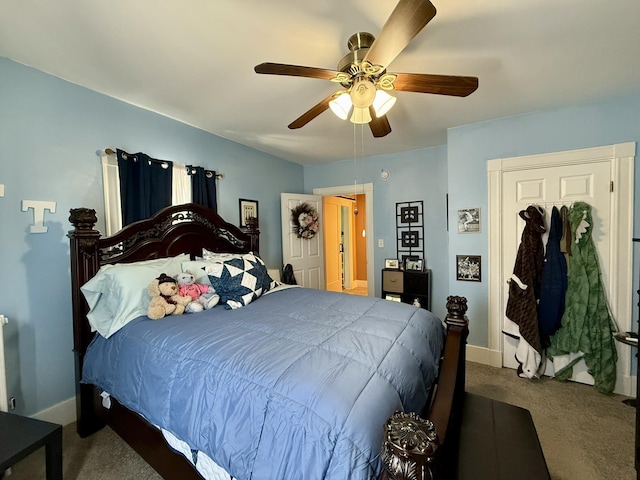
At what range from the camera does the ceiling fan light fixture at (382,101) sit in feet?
5.27

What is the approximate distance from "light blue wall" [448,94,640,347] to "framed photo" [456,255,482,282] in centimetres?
5

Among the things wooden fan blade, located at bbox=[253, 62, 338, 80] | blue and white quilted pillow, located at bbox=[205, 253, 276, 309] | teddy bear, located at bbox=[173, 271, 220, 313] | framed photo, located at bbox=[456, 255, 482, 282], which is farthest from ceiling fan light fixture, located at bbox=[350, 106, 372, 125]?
framed photo, located at bbox=[456, 255, 482, 282]

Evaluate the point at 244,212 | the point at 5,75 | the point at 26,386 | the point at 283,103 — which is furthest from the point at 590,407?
the point at 5,75

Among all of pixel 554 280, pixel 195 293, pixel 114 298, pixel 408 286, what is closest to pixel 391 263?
pixel 408 286

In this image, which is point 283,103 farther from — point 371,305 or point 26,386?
point 26,386

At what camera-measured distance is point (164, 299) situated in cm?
186

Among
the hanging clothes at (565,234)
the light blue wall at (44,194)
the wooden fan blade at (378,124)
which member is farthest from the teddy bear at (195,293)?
the hanging clothes at (565,234)

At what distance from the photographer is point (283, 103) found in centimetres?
238

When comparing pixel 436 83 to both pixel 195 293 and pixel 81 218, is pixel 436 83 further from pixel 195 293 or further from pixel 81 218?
pixel 81 218

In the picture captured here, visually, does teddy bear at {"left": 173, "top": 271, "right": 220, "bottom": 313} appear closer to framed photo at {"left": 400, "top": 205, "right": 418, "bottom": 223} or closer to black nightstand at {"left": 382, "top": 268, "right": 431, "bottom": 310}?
black nightstand at {"left": 382, "top": 268, "right": 431, "bottom": 310}

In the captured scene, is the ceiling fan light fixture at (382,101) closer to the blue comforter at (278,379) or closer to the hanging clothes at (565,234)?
the blue comforter at (278,379)

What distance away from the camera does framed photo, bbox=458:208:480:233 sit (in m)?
2.89

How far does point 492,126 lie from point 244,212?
115 inches

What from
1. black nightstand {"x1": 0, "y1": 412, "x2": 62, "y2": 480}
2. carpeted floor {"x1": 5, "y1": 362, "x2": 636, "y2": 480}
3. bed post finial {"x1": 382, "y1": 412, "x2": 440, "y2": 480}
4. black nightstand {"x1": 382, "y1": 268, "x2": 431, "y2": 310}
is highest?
bed post finial {"x1": 382, "y1": 412, "x2": 440, "y2": 480}
